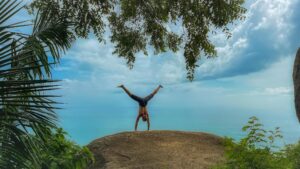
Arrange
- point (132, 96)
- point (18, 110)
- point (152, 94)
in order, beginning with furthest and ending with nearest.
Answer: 1. point (152, 94)
2. point (132, 96)
3. point (18, 110)

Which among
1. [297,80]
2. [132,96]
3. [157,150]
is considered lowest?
[157,150]

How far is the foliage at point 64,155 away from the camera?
1031 cm

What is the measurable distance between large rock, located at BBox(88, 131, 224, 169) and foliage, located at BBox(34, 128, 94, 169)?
3.58 meters

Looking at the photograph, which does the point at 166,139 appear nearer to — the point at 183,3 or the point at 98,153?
the point at 98,153

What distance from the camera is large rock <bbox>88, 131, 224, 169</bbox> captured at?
14320mm

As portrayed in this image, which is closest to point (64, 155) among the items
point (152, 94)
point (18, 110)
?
point (18, 110)

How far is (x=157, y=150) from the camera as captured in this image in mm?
15375

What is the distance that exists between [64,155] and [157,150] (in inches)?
209

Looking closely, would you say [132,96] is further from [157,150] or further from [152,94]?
[157,150]

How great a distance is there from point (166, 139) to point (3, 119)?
10.4 metres

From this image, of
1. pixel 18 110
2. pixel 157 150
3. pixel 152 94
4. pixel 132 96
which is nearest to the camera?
pixel 18 110

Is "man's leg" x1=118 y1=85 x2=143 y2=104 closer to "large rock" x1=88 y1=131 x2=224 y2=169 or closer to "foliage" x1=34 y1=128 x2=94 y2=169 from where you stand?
"large rock" x1=88 y1=131 x2=224 y2=169

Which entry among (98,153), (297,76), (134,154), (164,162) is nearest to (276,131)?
(297,76)

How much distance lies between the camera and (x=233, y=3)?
14.6 meters
